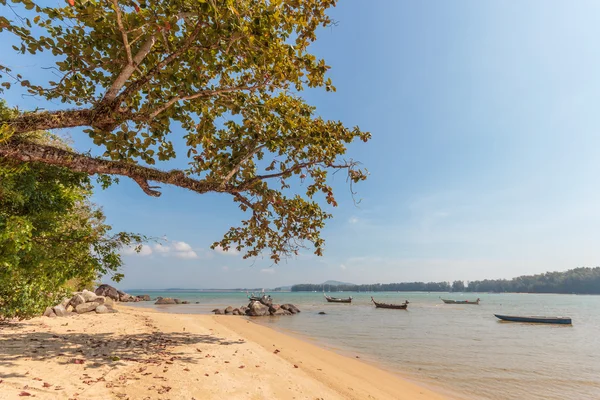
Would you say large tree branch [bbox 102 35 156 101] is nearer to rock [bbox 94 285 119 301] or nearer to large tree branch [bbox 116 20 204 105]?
large tree branch [bbox 116 20 204 105]

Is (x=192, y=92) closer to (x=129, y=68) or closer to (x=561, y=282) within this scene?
(x=129, y=68)

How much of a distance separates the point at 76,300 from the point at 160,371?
16.6 meters

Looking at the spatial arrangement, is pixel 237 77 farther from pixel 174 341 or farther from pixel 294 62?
pixel 174 341

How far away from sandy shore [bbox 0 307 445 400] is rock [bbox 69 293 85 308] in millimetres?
7908

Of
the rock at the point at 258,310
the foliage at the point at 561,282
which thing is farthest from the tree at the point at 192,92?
the foliage at the point at 561,282

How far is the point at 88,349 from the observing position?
8.02 metres

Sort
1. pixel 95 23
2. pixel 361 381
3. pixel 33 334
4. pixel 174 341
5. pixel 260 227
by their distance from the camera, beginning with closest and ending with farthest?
pixel 95 23 < pixel 361 381 < pixel 33 334 < pixel 174 341 < pixel 260 227

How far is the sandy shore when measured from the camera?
5223 mm

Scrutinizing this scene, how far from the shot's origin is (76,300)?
18.5 m

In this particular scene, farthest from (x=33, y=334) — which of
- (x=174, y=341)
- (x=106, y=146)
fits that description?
(x=106, y=146)

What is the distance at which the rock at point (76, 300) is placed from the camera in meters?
A: 18.2

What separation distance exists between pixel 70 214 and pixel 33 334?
4551mm

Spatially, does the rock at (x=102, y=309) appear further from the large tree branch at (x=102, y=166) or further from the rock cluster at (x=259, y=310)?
the rock cluster at (x=259, y=310)

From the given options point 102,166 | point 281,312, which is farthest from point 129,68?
point 281,312
